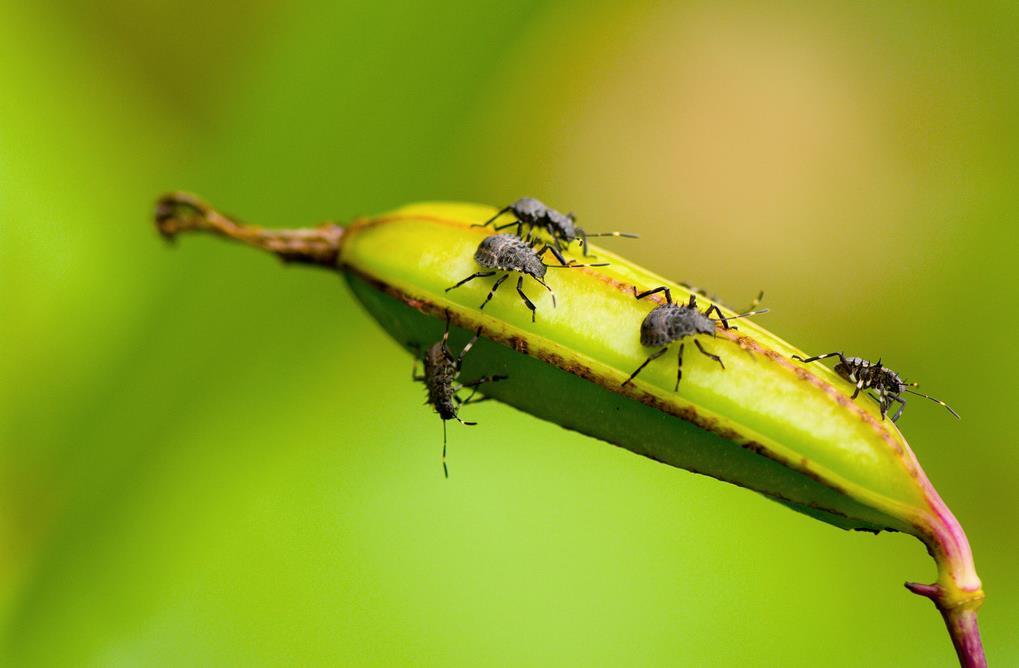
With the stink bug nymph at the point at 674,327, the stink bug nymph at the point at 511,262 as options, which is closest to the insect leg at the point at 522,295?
the stink bug nymph at the point at 511,262

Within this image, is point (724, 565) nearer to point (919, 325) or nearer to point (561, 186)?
point (919, 325)

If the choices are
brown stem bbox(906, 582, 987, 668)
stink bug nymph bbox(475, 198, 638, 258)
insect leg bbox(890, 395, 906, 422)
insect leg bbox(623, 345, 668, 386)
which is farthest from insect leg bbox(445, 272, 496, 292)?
brown stem bbox(906, 582, 987, 668)

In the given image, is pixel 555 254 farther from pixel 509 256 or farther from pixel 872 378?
pixel 872 378

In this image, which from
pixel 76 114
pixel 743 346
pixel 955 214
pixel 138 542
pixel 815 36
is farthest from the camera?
pixel 815 36

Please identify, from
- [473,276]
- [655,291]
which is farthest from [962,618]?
[473,276]

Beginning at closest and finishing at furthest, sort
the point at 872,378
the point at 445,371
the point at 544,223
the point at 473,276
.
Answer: the point at 872,378, the point at 473,276, the point at 445,371, the point at 544,223

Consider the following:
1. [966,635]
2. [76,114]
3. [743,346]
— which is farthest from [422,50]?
[966,635]
